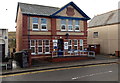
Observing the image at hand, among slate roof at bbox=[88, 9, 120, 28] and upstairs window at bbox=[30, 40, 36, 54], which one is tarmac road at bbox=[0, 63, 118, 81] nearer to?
upstairs window at bbox=[30, 40, 36, 54]

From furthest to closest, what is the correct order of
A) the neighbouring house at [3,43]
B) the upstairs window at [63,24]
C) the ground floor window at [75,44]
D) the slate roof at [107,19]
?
the slate roof at [107,19], the ground floor window at [75,44], the upstairs window at [63,24], the neighbouring house at [3,43]

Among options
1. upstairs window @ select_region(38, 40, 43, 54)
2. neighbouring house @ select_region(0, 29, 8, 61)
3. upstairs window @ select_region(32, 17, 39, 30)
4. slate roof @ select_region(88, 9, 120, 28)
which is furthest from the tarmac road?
slate roof @ select_region(88, 9, 120, 28)

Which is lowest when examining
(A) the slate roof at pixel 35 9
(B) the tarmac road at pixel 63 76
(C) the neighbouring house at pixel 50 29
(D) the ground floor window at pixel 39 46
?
(B) the tarmac road at pixel 63 76

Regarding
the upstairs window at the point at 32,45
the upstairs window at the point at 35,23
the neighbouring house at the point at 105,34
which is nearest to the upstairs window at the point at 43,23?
the upstairs window at the point at 35,23

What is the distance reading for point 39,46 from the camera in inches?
702

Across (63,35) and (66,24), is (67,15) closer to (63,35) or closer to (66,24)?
(66,24)

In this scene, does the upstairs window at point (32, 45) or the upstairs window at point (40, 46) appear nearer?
the upstairs window at point (32, 45)

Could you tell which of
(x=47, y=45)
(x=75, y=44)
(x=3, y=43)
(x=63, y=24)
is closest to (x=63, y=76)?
(x=47, y=45)

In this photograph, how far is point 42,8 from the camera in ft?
65.1

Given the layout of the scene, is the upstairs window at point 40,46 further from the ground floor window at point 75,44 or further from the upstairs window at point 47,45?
the ground floor window at point 75,44

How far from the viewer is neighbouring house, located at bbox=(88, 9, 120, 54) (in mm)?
24136

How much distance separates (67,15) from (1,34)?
9653 millimetres

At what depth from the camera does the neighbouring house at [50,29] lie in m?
17.3

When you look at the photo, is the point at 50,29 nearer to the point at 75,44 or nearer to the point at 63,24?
the point at 63,24
